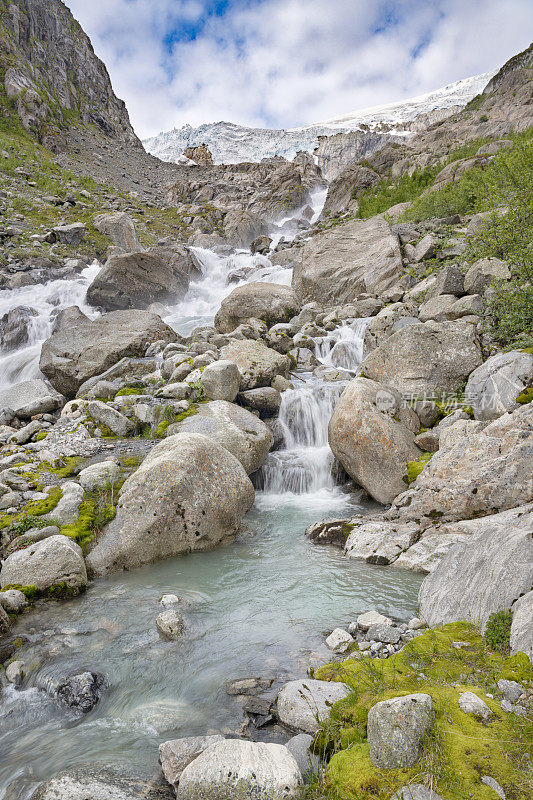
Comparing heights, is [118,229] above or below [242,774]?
above

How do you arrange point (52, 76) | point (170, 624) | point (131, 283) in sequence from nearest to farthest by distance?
point (170, 624) → point (131, 283) → point (52, 76)

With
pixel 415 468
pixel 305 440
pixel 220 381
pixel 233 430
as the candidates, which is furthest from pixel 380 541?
pixel 220 381

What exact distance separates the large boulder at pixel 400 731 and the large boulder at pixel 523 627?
4.45ft

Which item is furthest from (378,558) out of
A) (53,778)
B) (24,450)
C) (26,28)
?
(26,28)

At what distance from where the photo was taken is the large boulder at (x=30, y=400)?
17328 mm

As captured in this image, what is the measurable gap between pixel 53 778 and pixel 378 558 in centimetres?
662

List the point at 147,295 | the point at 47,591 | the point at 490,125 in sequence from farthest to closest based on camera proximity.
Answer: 1. the point at 490,125
2. the point at 147,295
3. the point at 47,591

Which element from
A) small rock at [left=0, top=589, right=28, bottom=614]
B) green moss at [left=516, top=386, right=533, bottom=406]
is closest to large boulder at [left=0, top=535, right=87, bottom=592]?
small rock at [left=0, top=589, right=28, bottom=614]

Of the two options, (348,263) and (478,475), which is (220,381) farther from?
(348,263)

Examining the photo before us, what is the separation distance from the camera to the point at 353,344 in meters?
20.5

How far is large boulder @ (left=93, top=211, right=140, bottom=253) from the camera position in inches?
1955

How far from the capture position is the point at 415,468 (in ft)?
37.8

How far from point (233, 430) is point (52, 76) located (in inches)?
4477

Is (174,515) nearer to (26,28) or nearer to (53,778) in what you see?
(53,778)
